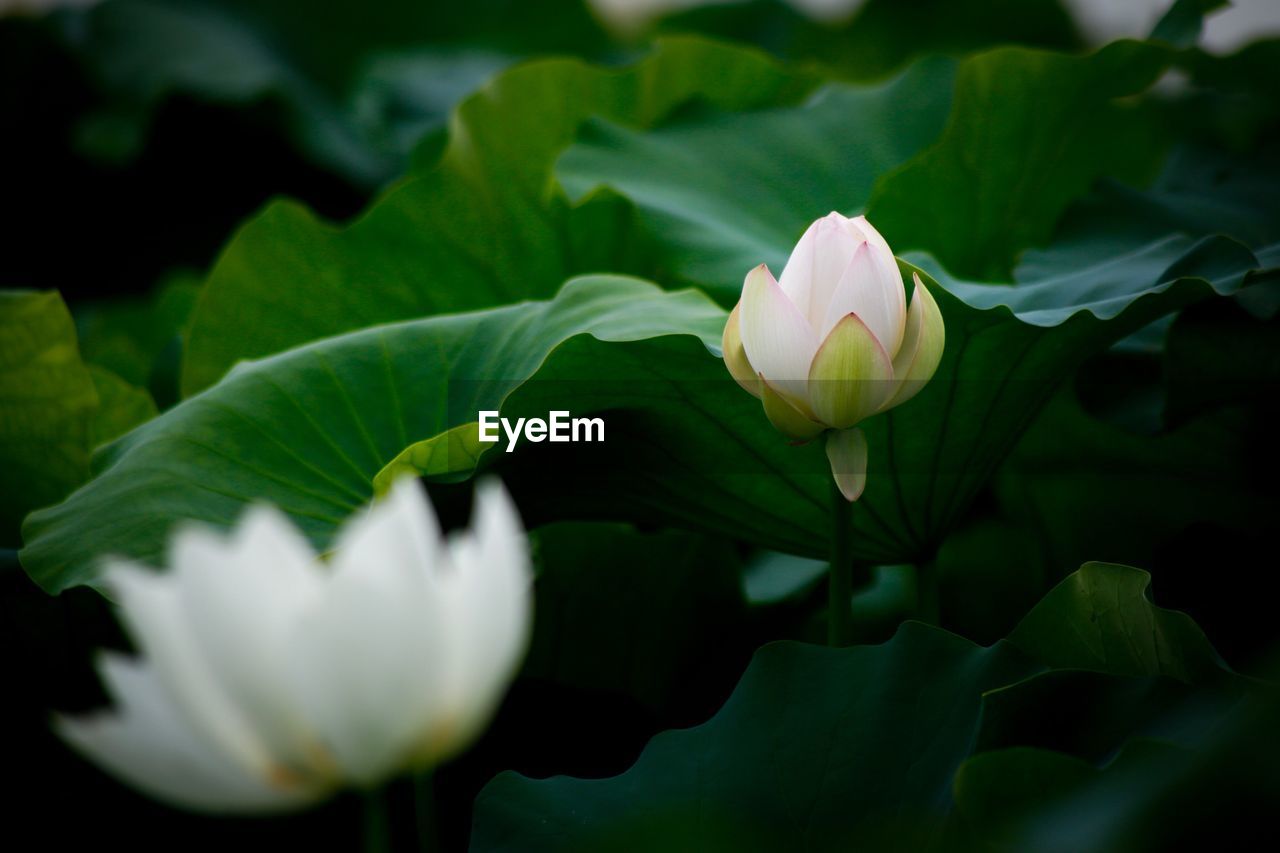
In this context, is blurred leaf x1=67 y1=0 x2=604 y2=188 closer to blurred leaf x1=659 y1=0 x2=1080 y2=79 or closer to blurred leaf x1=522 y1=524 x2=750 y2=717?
blurred leaf x1=659 y1=0 x2=1080 y2=79

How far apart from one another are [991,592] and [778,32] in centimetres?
166

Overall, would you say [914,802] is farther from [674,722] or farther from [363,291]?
[363,291]

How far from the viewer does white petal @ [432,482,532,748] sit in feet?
1.02

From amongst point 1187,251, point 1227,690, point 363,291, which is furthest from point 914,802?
point 363,291

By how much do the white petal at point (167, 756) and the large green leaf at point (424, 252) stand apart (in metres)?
0.76

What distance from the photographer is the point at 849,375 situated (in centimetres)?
53

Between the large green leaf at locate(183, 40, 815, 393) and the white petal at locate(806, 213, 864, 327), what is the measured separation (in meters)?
0.49

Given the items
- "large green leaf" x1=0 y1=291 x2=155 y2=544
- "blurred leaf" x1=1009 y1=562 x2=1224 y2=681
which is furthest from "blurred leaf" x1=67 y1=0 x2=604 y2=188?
"blurred leaf" x1=1009 y1=562 x2=1224 y2=681

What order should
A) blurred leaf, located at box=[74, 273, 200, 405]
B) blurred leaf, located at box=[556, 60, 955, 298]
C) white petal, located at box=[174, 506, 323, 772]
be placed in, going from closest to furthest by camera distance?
1. white petal, located at box=[174, 506, 323, 772]
2. blurred leaf, located at box=[556, 60, 955, 298]
3. blurred leaf, located at box=[74, 273, 200, 405]

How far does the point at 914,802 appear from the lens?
1.77 feet

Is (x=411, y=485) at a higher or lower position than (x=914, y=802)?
higher

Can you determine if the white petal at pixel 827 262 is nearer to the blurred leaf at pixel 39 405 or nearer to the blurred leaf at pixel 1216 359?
the blurred leaf at pixel 1216 359

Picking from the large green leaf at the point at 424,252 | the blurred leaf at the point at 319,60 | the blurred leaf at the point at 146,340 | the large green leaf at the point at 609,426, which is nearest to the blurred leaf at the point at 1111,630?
the large green leaf at the point at 609,426

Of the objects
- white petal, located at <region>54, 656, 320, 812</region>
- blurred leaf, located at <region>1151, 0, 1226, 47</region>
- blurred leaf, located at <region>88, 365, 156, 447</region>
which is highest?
blurred leaf, located at <region>1151, 0, 1226, 47</region>
